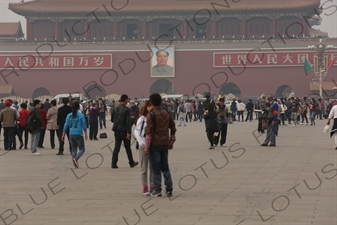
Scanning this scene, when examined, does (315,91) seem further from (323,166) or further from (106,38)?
(323,166)

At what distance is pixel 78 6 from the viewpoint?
54.6 m

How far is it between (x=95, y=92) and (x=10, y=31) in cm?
1104

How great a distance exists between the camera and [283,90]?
5075 cm

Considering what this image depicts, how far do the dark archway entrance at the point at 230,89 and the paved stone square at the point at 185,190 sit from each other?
3612cm

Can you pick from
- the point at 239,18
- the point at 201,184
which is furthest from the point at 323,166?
the point at 239,18

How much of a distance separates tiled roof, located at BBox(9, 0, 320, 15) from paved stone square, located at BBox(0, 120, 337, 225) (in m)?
38.4

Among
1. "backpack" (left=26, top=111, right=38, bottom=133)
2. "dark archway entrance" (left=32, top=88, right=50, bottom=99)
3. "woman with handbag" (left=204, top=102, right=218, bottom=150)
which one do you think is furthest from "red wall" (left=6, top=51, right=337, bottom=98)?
"backpack" (left=26, top=111, right=38, bottom=133)

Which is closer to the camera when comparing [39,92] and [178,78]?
[178,78]

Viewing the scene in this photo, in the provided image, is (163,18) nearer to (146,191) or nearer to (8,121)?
(8,121)

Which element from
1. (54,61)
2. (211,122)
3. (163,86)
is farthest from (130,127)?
(163,86)

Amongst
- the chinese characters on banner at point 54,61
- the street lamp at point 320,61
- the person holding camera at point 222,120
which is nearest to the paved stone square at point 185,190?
the person holding camera at point 222,120

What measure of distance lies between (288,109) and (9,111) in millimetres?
14738

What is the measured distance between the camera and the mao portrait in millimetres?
50719

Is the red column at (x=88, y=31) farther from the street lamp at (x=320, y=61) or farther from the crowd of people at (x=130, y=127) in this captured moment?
the crowd of people at (x=130, y=127)
